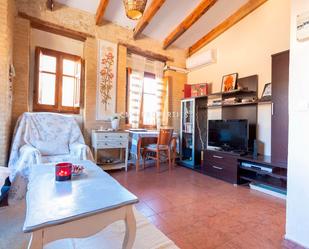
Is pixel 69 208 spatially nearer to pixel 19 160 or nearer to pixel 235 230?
pixel 235 230

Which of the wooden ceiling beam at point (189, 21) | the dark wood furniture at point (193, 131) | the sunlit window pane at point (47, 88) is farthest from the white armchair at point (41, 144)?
the wooden ceiling beam at point (189, 21)

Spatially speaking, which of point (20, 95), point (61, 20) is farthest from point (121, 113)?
point (61, 20)

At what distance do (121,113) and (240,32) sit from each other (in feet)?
9.55

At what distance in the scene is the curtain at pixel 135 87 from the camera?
4.11 m

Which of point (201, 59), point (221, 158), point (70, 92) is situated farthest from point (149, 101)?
point (221, 158)

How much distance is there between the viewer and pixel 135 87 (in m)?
4.12

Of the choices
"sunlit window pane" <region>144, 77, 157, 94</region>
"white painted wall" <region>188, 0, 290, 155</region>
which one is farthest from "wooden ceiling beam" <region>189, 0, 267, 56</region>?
"sunlit window pane" <region>144, 77, 157, 94</region>

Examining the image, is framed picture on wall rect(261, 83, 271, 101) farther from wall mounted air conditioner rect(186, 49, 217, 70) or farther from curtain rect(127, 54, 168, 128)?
curtain rect(127, 54, 168, 128)

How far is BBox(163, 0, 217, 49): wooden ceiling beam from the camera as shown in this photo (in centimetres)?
340

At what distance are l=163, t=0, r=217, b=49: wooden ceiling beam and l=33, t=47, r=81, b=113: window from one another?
2093mm

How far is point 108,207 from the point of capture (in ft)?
3.33

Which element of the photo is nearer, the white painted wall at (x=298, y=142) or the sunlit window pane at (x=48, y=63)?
the white painted wall at (x=298, y=142)

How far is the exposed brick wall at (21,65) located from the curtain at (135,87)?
1.90 metres

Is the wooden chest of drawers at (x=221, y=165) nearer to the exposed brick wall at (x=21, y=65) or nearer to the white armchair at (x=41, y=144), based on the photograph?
the white armchair at (x=41, y=144)
